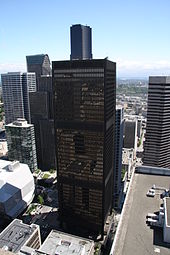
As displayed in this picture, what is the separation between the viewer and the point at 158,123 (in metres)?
132

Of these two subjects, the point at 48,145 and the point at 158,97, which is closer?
the point at 158,97

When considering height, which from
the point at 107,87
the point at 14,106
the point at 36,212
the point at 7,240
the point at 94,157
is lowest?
the point at 36,212

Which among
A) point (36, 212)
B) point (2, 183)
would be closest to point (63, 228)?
point (36, 212)

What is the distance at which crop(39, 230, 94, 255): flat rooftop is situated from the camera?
6925 cm

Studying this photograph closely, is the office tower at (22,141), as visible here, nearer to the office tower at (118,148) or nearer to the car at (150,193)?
the office tower at (118,148)

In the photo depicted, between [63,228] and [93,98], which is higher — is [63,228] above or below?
below

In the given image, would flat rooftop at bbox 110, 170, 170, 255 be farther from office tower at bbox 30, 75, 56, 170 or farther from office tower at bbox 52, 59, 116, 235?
office tower at bbox 30, 75, 56, 170

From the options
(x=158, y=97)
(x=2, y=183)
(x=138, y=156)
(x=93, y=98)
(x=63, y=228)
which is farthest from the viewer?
(x=138, y=156)

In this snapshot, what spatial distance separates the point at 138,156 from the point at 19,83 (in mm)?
119512

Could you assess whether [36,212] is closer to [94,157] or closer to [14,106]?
[94,157]

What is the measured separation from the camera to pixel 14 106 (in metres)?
184

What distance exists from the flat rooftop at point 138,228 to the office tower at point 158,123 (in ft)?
276

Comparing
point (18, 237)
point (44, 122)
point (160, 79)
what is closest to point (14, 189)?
point (18, 237)

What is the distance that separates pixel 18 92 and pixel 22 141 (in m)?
52.6
